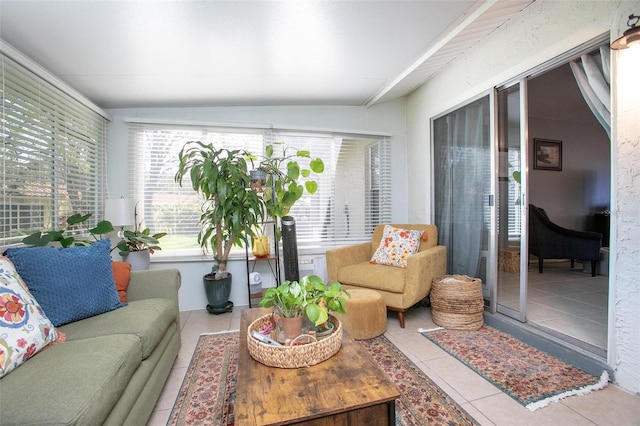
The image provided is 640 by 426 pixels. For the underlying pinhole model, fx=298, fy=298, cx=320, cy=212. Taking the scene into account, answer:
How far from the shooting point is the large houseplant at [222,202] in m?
2.84

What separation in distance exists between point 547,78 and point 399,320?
316cm

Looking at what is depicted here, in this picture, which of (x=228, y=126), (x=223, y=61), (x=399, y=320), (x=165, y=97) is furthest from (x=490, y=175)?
(x=165, y=97)

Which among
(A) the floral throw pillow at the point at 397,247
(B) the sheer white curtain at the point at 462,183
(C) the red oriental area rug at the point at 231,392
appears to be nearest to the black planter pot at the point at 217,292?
(C) the red oriental area rug at the point at 231,392

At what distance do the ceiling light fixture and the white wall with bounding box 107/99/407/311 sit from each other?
7.55 ft

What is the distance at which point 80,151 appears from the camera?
2.67m

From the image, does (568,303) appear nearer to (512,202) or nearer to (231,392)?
(512,202)

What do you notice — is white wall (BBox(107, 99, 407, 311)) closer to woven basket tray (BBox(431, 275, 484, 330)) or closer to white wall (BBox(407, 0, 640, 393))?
white wall (BBox(407, 0, 640, 393))

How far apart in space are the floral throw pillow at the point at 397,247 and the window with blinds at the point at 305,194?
714mm

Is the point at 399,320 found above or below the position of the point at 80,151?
below

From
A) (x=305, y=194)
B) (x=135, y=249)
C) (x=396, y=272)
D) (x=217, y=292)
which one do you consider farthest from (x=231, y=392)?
(x=305, y=194)

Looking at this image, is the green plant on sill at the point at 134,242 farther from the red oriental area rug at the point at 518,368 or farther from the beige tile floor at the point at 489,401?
the red oriental area rug at the point at 518,368

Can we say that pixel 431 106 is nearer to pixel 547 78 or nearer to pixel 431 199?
pixel 431 199

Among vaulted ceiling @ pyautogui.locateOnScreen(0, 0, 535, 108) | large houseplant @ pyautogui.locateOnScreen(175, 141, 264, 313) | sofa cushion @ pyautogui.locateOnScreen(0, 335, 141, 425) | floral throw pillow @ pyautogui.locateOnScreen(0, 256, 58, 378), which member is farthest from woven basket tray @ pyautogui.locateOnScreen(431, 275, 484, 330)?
floral throw pillow @ pyautogui.locateOnScreen(0, 256, 58, 378)

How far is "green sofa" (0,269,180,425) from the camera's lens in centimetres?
91
